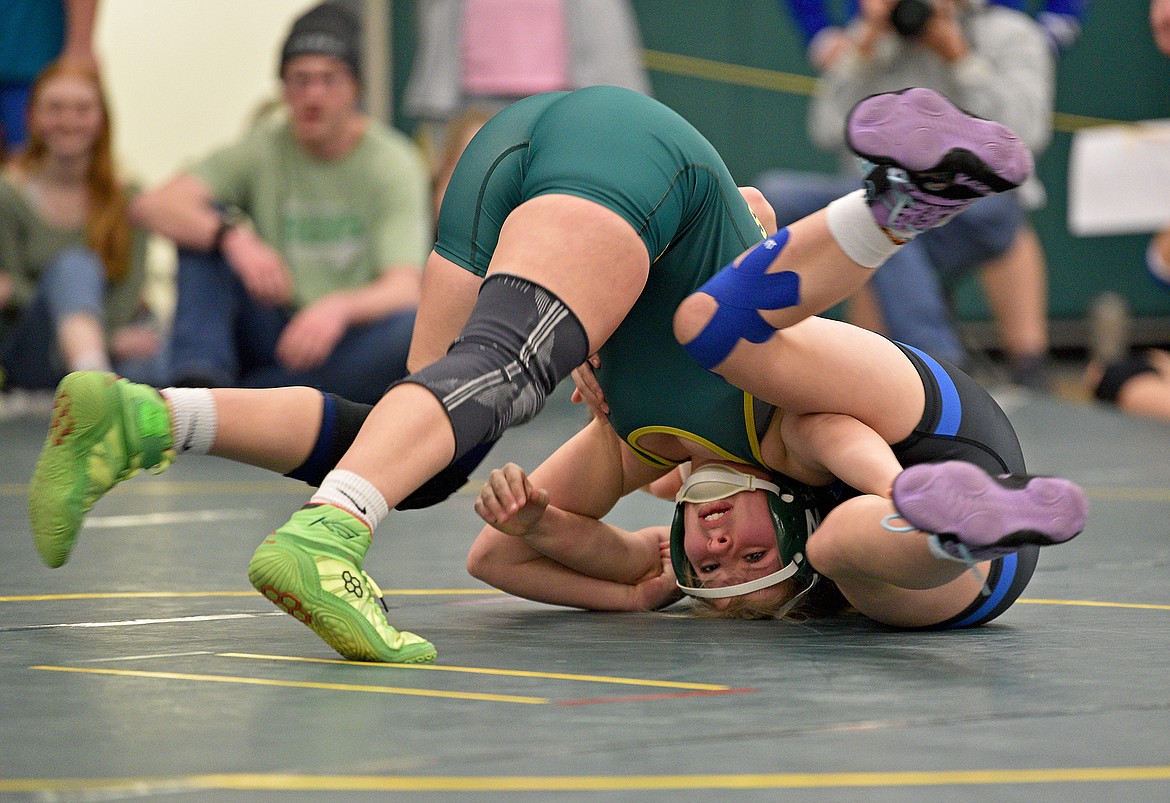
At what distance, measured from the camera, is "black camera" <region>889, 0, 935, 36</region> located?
17.7 ft

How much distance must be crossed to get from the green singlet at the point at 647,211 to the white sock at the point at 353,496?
39 cm

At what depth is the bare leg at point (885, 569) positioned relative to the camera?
5.83ft

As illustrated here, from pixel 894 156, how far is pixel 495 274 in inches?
17.1

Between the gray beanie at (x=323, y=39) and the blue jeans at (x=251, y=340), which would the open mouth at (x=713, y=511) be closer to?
the blue jeans at (x=251, y=340)

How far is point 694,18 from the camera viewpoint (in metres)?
8.60

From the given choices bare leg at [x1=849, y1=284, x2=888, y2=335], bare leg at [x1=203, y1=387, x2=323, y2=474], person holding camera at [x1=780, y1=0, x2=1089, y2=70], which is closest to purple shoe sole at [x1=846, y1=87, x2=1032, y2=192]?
bare leg at [x1=203, y1=387, x2=323, y2=474]

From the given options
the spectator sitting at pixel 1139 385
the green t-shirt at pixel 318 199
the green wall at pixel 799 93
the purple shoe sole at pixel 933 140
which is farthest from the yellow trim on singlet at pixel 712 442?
the green wall at pixel 799 93

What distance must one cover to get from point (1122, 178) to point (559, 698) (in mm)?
6895

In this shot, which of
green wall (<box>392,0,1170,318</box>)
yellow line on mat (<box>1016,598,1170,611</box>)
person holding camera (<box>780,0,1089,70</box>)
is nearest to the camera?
yellow line on mat (<box>1016,598,1170,611</box>)

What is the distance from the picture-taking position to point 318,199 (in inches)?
194

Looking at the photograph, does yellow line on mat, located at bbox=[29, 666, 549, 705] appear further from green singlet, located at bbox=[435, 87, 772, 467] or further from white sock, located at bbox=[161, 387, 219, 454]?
green singlet, located at bbox=[435, 87, 772, 467]

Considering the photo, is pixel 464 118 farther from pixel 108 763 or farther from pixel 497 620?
pixel 108 763

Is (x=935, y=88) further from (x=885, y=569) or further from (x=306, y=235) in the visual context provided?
(x=885, y=569)

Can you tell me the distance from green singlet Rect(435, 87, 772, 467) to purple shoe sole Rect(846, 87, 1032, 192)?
0.90 ft
